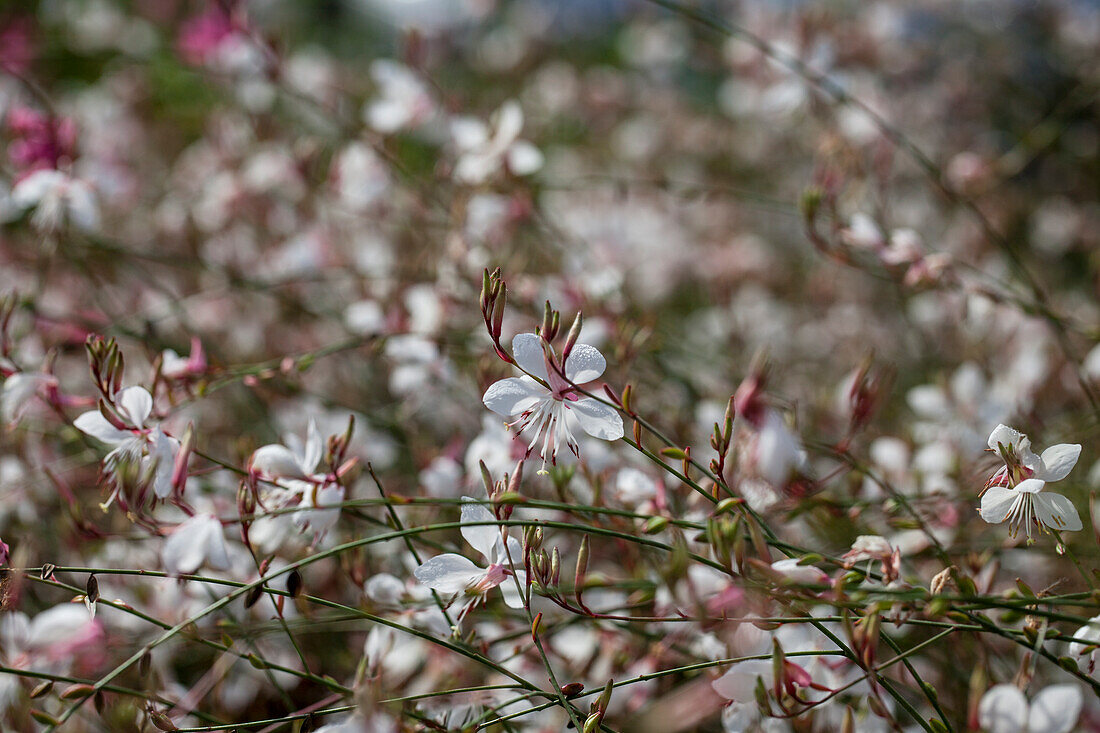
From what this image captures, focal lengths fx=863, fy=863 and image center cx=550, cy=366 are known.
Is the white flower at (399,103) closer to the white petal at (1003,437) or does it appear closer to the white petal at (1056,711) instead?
the white petal at (1003,437)

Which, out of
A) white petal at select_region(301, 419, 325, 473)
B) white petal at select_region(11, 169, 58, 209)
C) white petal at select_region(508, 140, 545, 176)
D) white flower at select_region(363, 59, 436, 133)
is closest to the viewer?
white petal at select_region(301, 419, 325, 473)

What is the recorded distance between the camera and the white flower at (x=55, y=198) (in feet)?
4.09

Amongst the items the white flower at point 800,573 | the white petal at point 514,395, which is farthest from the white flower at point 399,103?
the white flower at point 800,573

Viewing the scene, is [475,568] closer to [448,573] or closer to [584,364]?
[448,573]

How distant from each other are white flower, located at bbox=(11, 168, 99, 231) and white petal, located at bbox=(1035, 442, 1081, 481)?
4.20ft

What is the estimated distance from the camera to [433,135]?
353cm

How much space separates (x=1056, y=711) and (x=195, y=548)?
2.45ft

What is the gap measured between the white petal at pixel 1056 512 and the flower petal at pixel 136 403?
85 cm

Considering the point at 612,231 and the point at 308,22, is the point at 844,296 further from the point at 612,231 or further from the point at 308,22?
the point at 308,22

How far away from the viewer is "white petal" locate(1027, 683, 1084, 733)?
682 mm

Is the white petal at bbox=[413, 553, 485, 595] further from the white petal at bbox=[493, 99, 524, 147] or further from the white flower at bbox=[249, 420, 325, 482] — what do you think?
the white petal at bbox=[493, 99, 524, 147]

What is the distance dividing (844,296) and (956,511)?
142cm

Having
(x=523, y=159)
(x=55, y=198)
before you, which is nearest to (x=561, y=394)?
(x=523, y=159)

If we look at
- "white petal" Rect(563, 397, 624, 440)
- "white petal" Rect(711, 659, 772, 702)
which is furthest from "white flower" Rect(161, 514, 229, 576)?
"white petal" Rect(711, 659, 772, 702)
